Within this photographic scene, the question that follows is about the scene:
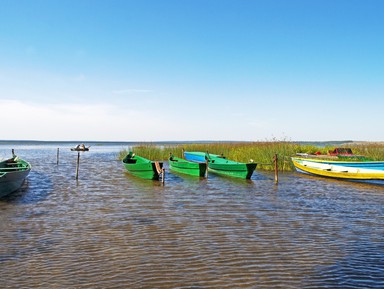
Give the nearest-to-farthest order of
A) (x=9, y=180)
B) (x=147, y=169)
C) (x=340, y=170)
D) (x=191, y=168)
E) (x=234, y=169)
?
(x=9, y=180)
(x=147, y=169)
(x=340, y=170)
(x=234, y=169)
(x=191, y=168)

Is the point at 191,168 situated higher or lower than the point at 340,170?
lower

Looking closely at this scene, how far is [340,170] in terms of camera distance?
22.5m

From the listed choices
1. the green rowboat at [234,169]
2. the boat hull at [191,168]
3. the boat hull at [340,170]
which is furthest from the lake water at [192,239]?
the boat hull at [191,168]

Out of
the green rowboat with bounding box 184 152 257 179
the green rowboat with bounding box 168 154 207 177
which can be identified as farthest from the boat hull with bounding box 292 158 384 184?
the green rowboat with bounding box 168 154 207 177

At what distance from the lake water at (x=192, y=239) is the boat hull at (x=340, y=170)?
129 inches

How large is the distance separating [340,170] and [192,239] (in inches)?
659

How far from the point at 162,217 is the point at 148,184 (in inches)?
343

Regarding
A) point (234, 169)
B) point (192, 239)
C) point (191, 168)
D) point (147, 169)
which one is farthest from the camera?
point (191, 168)

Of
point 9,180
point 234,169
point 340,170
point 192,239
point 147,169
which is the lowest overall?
point 192,239

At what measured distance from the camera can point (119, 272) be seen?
21.9 feet

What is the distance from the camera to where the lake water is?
6441 mm

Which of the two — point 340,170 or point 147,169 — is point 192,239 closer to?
point 147,169

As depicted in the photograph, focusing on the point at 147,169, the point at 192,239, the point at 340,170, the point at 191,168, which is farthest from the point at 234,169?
the point at 192,239

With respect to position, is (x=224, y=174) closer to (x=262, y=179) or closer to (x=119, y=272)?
(x=262, y=179)
